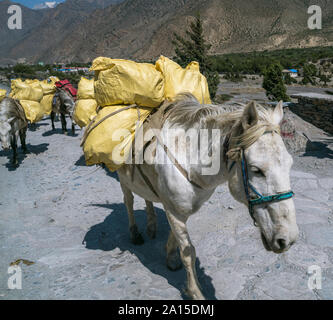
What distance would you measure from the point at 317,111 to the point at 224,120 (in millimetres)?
8780

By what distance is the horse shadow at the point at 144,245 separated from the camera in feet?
9.92

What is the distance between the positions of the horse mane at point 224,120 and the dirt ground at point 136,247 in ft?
5.85

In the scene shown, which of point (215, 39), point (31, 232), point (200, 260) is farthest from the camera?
point (215, 39)

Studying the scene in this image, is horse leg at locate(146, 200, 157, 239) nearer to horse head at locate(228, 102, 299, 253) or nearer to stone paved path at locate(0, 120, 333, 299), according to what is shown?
stone paved path at locate(0, 120, 333, 299)

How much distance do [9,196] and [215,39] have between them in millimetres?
103219

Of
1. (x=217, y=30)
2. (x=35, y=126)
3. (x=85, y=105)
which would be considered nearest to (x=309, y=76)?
(x=35, y=126)

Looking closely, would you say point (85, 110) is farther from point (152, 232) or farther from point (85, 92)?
point (152, 232)

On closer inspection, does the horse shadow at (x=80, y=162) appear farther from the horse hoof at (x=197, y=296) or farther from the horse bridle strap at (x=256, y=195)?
the horse bridle strap at (x=256, y=195)

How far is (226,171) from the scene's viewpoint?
210 centimetres

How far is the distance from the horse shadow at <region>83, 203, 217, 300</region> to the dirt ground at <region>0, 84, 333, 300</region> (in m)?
0.01

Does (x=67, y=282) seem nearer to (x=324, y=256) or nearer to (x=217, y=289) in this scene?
(x=217, y=289)

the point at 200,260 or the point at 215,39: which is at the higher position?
the point at 215,39

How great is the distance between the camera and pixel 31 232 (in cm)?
417
